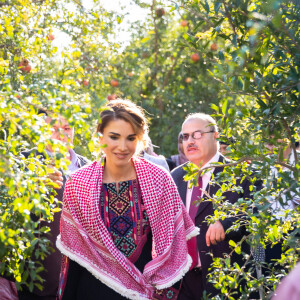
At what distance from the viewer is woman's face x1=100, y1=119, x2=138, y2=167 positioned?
435 centimetres

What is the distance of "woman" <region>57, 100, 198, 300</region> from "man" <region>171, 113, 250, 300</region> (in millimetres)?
338

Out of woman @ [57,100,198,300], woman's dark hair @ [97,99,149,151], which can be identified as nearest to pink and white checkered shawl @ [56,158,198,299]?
woman @ [57,100,198,300]

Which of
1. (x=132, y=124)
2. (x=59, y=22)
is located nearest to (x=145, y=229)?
(x=132, y=124)

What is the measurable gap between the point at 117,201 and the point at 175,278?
0.63m

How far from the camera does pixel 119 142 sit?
4.35 metres

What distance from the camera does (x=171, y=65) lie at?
39.7ft

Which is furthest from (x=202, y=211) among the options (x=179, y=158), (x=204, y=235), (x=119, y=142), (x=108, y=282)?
(x=179, y=158)

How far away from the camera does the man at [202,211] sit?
482 cm

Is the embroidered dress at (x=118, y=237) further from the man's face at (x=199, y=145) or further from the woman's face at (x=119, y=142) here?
the man's face at (x=199, y=145)

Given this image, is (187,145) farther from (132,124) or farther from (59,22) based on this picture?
(59,22)

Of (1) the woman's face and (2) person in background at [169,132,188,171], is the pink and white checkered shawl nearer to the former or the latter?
(1) the woman's face

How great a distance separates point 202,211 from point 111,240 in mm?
1165

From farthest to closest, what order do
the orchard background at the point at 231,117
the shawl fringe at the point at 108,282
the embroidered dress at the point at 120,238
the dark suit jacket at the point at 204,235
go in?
the dark suit jacket at the point at 204,235 → the embroidered dress at the point at 120,238 → the shawl fringe at the point at 108,282 → the orchard background at the point at 231,117

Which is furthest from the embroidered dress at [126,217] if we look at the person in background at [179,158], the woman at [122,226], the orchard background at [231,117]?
the person in background at [179,158]
